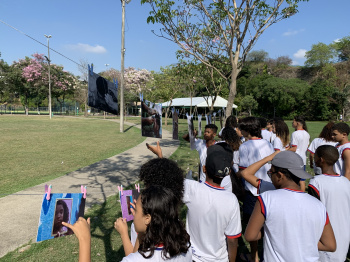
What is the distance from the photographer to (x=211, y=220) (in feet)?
6.67

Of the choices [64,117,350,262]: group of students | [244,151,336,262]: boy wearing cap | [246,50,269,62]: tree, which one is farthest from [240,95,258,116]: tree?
[244,151,336,262]: boy wearing cap

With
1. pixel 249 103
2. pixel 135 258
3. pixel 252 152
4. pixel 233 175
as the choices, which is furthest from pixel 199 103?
pixel 135 258

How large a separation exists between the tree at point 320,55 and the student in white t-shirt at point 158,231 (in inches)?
2564

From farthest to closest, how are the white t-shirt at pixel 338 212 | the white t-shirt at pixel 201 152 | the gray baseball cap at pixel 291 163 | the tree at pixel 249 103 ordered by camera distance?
the tree at pixel 249 103, the white t-shirt at pixel 201 152, the white t-shirt at pixel 338 212, the gray baseball cap at pixel 291 163

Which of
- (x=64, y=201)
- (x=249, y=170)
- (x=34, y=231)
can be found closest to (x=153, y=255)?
(x=64, y=201)

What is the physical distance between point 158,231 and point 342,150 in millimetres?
3090

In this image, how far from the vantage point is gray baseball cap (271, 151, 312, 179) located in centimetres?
Answer: 186

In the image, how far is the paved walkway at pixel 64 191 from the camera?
12.4 ft

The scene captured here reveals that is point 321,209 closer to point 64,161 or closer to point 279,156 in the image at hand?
point 279,156

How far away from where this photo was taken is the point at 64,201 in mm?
2162

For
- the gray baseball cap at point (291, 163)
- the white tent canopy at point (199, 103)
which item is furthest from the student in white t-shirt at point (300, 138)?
the white tent canopy at point (199, 103)

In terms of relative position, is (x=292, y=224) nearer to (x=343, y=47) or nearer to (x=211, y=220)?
(x=211, y=220)

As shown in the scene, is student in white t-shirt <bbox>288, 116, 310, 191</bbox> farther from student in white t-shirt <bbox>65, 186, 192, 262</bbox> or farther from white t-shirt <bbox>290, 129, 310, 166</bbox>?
student in white t-shirt <bbox>65, 186, 192, 262</bbox>

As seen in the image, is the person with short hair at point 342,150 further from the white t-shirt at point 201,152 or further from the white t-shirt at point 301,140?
the white t-shirt at point 201,152
